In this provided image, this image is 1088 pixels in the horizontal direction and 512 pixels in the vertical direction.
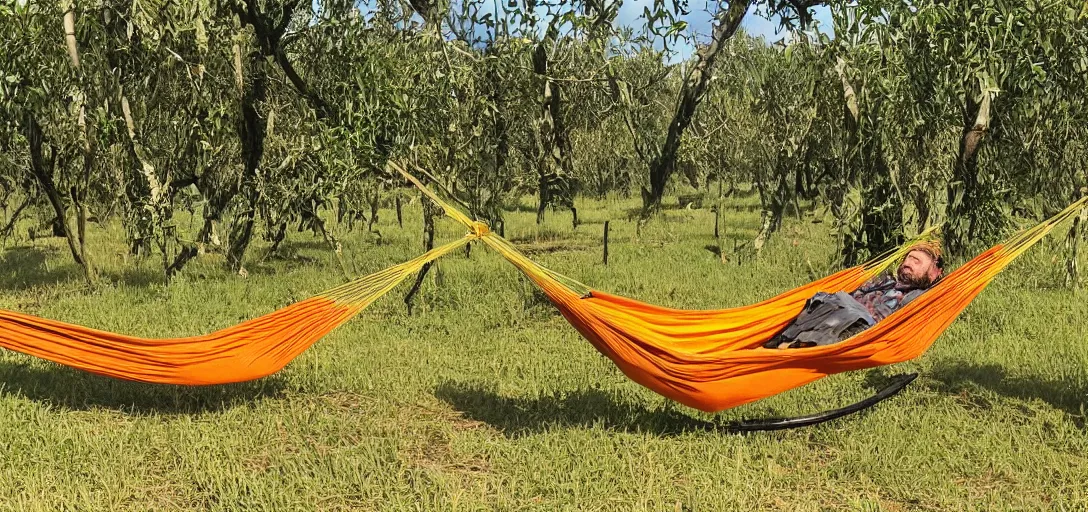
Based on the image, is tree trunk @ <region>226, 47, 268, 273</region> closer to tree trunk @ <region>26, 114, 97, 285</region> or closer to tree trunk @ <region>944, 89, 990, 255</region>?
tree trunk @ <region>26, 114, 97, 285</region>

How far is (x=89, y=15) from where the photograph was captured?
6.40 meters

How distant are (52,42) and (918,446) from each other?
7.28 metres

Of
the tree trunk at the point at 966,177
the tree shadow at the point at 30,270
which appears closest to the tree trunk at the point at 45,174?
the tree shadow at the point at 30,270

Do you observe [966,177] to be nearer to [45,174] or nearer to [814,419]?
[814,419]

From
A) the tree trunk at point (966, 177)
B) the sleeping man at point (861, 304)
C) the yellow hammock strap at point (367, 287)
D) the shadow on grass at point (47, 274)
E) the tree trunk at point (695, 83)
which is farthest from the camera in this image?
the shadow on grass at point (47, 274)

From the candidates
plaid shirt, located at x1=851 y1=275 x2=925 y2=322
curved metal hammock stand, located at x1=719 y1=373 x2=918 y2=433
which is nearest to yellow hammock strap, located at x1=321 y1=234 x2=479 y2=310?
curved metal hammock stand, located at x1=719 y1=373 x2=918 y2=433

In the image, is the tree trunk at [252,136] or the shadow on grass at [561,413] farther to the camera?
the tree trunk at [252,136]

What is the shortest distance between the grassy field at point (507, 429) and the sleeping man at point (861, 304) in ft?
1.64

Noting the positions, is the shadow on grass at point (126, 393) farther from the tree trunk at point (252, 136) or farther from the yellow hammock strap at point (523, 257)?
the tree trunk at point (252, 136)

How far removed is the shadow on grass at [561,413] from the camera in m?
4.33

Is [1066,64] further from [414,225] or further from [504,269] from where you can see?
[414,225]

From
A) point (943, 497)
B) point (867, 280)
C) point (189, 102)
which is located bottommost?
point (943, 497)

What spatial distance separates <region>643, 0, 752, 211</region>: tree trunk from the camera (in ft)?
26.4

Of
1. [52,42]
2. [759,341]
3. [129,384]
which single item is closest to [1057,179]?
[759,341]
